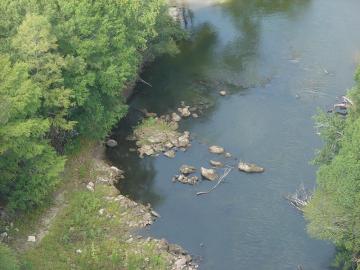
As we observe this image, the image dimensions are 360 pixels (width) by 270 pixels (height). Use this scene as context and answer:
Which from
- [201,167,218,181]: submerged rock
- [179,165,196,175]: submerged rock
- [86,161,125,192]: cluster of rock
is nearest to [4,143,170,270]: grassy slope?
[86,161,125,192]: cluster of rock

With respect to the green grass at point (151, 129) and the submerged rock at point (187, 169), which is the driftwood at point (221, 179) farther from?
the green grass at point (151, 129)

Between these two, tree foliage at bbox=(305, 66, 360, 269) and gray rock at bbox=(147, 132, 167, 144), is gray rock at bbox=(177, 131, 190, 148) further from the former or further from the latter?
tree foliage at bbox=(305, 66, 360, 269)

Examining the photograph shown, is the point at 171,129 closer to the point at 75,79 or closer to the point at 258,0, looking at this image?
the point at 75,79

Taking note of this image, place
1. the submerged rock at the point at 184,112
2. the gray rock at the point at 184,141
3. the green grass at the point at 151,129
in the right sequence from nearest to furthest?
the gray rock at the point at 184,141
the green grass at the point at 151,129
the submerged rock at the point at 184,112

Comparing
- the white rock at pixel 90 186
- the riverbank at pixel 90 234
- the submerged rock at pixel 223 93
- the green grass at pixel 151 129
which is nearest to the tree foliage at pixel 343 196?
the riverbank at pixel 90 234

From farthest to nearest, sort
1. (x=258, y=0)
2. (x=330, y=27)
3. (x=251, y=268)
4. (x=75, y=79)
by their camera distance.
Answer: (x=258, y=0), (x=330, y=27), (x=75, y=79), (x=251, y=268)

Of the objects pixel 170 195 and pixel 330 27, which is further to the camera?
pixel 330 27

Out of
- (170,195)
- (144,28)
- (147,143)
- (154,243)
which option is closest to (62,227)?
(154,243)
